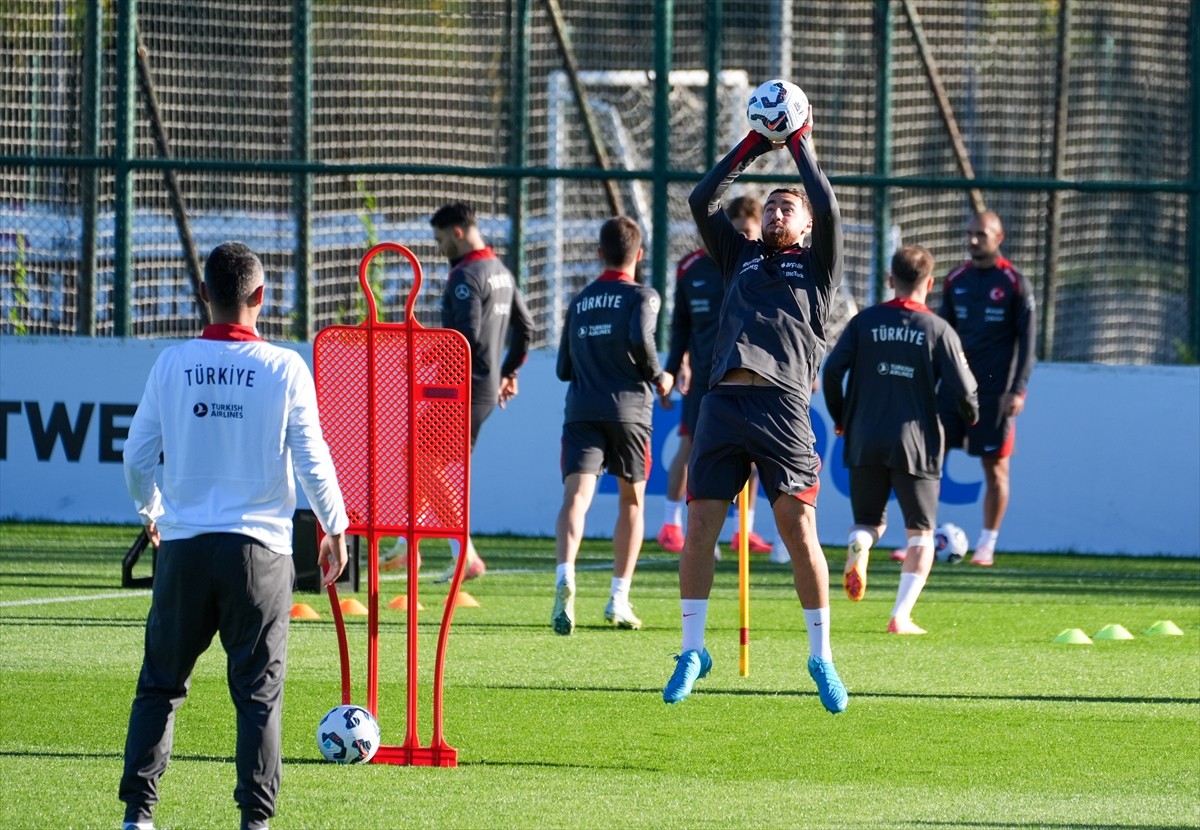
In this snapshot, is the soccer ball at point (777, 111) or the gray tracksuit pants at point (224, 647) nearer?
the gray tracksuit pants at point (224, 647)

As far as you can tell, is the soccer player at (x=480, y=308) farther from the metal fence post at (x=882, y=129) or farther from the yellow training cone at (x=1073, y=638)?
the metal fence post at (x=882, y=129)

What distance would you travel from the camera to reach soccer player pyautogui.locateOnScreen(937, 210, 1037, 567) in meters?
13.8

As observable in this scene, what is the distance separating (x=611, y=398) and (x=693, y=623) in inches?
106

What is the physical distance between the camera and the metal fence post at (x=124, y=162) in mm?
15656

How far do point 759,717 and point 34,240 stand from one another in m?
10.0

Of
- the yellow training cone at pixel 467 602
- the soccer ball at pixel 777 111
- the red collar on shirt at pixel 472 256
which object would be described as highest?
the soccer ball at pixel 777 111

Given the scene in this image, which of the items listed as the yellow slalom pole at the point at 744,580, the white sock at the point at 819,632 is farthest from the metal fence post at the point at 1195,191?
the white sock at the point at 819,632

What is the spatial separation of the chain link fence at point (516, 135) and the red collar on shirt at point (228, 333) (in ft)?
31.2

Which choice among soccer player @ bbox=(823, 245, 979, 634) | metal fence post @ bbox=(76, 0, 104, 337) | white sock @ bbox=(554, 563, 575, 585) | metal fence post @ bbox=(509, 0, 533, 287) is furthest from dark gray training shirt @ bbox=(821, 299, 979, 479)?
metal fence post @ bbox=(76, 0, 104, 337)

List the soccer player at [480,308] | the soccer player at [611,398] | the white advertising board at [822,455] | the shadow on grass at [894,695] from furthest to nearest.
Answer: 1. the white advertising board at [822,455]
2. the soccer player at [480,308]
3. the soccer player at [611,398]
4. the shadow on grass at [894,695]

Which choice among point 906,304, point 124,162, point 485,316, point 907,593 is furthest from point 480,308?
point 124,162

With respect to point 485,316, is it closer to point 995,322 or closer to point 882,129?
point 995,322

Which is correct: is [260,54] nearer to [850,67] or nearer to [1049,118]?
[850,67]

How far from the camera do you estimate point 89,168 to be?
622 inches
